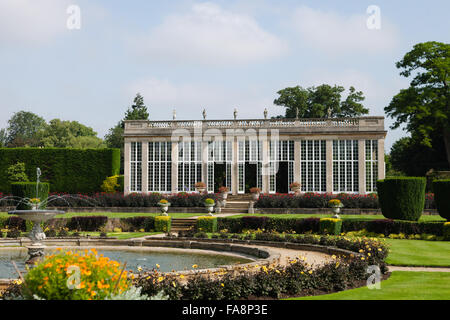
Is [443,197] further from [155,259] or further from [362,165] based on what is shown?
[362,165]

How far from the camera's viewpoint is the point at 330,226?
2133cm

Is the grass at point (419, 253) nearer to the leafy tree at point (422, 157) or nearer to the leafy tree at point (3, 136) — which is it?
the leafy tree at point (422, 157)

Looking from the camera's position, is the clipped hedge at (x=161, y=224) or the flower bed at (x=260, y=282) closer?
the flower bed at (x=260, y=282)

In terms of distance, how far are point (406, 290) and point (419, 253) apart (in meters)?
7.04

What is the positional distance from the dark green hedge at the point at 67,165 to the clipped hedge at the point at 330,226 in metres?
24.5

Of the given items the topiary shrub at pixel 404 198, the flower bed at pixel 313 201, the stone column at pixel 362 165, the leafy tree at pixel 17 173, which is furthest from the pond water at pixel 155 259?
the leafy tree at pixel 17 173

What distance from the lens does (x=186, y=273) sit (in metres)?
10.5

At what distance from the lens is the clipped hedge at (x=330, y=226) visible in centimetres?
2122

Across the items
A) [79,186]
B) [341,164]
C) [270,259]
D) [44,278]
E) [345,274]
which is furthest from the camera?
[79,186]

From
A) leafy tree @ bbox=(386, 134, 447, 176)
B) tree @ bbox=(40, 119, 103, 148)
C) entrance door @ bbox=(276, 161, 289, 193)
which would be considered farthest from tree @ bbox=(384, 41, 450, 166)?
tree @ bbox=(40, 119, 103, 148)

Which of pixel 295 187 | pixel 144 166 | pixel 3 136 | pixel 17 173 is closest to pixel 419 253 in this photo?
pixel 295 187

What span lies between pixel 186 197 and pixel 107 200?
5711mm

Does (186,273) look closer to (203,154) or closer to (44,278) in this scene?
(44,278)
